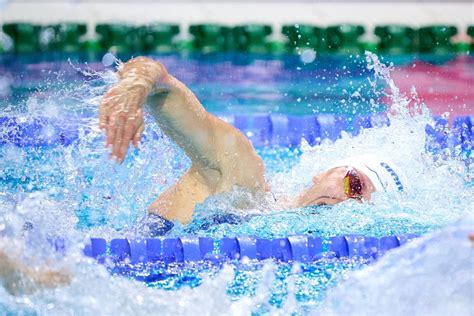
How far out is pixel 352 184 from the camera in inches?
104

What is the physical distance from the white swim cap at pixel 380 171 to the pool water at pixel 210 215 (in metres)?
0.04

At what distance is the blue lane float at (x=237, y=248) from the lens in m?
2.43

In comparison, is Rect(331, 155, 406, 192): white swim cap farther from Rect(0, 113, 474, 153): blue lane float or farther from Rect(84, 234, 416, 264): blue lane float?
Rect(0, 113, 474, 153): blue lane float

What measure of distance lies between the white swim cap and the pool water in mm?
35

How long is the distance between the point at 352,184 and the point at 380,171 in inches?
5.7

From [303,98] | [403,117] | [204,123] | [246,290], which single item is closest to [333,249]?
[246,290]

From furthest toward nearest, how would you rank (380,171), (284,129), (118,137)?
(284,129)
(380,171)
(118,137)

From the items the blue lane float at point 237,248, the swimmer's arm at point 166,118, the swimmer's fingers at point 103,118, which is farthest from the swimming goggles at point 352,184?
the swimmer's fingers at point 103,118

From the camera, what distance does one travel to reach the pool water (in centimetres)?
192

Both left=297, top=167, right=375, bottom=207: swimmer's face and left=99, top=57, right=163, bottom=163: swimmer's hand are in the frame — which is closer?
left=99, top=57, right=163, bottom=163: swimmer's hand

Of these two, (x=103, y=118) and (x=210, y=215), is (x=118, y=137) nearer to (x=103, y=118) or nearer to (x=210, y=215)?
(x=103, y=118)

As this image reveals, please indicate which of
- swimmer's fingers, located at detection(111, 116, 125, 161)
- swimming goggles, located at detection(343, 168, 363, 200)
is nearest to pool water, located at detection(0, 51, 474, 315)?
swimming goggles, located at detection(343, 168, 363, 200)

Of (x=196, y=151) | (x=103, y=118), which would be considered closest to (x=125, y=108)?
(x=103, y=118)

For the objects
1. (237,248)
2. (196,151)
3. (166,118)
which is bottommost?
(237,248)
